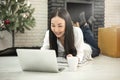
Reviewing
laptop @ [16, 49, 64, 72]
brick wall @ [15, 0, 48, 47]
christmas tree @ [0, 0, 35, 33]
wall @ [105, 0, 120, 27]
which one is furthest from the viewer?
wall @ [105, 0, 120, 27]

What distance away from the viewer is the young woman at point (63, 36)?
77.5 inches

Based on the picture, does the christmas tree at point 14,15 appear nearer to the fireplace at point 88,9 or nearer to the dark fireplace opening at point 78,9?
the fireplace at point 88,9

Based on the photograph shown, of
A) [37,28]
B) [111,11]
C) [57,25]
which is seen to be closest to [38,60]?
[57,25]

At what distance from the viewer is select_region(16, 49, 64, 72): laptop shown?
163cm

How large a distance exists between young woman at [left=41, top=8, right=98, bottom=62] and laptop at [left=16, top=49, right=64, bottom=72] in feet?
0.93

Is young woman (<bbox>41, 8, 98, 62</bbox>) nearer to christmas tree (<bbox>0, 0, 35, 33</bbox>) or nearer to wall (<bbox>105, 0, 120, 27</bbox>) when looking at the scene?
christmas tree (<bbox>0, 0, 35, 33</bbox>)

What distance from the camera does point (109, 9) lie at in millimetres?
5184

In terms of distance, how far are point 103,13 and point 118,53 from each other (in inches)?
66.1

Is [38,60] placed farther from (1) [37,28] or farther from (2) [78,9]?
(2) [78,9]

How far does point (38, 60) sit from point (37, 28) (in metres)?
3.15

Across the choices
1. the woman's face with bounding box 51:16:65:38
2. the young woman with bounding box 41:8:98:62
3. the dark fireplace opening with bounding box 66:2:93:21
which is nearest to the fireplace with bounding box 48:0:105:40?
the dark fireplace opening with bounding box 66:2:93:21

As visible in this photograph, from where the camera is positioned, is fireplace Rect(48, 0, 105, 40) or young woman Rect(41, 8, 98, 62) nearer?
young woman Rect(41, 8, 98, 62)

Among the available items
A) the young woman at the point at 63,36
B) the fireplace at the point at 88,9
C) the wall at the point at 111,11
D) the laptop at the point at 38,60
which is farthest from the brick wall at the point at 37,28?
the laptop at the point at 38,60

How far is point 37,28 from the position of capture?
480 centimetres
